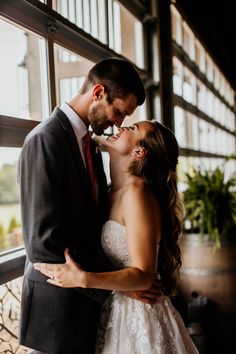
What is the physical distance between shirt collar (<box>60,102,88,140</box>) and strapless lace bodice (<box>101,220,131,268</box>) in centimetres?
35

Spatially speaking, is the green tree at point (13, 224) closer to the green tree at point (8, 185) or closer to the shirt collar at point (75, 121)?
the green tree at point (8, 185)

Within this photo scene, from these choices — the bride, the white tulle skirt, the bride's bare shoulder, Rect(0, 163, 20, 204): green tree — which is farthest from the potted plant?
Rect(0, 163, 20, 204): green tree

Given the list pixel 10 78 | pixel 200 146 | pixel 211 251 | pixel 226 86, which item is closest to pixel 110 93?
pixel 10 78

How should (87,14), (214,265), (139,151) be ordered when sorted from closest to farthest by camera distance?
1. (139,151)
2. (87,14)
3. (214,265)

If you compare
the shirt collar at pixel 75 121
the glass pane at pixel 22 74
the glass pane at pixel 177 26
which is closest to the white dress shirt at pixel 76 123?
the shirt collar at pixel 75 121

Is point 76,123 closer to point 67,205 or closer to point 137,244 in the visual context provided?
point 67,205

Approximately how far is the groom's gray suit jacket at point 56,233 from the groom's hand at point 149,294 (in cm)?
14

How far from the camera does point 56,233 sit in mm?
1214

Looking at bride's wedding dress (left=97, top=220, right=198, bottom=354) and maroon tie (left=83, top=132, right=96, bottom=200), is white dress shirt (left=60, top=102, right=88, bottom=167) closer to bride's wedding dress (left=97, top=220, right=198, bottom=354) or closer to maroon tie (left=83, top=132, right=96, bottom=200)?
maroon tie (left=83, top=132, right=96, bottom=200)

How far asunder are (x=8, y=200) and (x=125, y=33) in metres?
1.78

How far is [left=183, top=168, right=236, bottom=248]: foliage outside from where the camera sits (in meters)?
2.87

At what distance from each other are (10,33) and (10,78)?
0.17 m

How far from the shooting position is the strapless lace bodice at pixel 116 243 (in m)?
1.51

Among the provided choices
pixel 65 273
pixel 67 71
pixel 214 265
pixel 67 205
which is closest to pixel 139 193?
pixel 67 205
